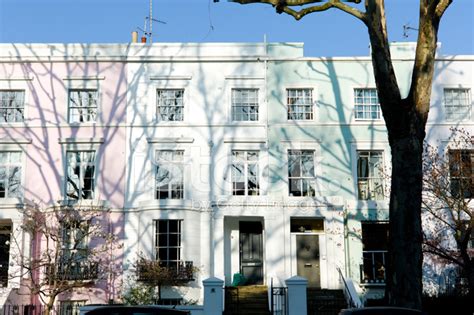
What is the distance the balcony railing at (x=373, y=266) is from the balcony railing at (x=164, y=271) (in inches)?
260

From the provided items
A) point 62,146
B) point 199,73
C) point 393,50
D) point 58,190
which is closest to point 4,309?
point 58,190

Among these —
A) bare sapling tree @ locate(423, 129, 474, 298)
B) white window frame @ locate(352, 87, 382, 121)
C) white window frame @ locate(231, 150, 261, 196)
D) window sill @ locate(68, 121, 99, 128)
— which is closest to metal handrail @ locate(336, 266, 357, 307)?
bare sapling tree @ locate(423, 129, 474, 298)

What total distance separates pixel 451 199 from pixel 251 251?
809cm

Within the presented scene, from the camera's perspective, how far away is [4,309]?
22.3 meters

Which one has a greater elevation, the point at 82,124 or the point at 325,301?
the point at 82,124

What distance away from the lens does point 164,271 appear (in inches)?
929

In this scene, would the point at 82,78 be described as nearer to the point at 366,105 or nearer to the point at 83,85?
the point at 83,85

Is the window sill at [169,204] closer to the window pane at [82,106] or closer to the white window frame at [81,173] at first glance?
the white window frame at [81,173]

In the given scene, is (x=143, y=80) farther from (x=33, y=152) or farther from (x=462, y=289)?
(x=462, y=289)

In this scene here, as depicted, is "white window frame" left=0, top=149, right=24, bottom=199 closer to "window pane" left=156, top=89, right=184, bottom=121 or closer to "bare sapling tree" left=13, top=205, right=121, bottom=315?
"bare sapling tree" left=13, top=205, right=121, bottom=315

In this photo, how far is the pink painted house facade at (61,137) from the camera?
25266 millimetres

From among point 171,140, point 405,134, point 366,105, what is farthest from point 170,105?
point 405,134

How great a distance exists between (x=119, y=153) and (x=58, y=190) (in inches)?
110

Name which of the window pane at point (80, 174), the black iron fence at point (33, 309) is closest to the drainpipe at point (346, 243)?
the window pane at point (80, 174)
